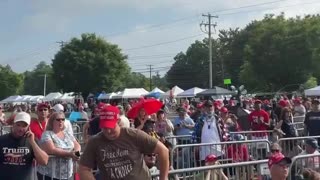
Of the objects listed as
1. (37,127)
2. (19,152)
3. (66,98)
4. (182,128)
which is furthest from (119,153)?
(66,98)

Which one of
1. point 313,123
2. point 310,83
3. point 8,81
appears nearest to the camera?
point 313,123

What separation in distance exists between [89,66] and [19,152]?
5967 centimetres

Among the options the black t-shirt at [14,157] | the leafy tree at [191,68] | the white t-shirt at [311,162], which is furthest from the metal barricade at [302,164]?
the leafy tree at [191,68]

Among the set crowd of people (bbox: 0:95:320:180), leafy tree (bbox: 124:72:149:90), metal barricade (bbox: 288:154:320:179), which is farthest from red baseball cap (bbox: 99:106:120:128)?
leafy tree (bbox: 124:72:149:90)

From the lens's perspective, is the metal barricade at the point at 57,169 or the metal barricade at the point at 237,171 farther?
the metal barricade at the point at 57,169

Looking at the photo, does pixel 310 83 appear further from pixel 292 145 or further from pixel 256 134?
pixel 292 145

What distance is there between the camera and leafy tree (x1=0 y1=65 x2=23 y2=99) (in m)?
113

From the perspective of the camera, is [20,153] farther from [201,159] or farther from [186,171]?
[201,159]

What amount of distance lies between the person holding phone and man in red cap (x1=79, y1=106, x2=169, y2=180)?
1365mm

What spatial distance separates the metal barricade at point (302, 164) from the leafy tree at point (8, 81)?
110m

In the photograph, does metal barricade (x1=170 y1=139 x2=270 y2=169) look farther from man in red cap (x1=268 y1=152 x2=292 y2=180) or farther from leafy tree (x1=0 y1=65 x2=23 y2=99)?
leafy tree (x1=0 y1=65 x2=23 y2=99)

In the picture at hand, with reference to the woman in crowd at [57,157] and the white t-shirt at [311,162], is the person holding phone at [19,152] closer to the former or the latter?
the woman in crowd at [57,157]

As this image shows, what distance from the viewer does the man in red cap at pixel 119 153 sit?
5152mm

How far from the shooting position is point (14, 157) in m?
6.44
